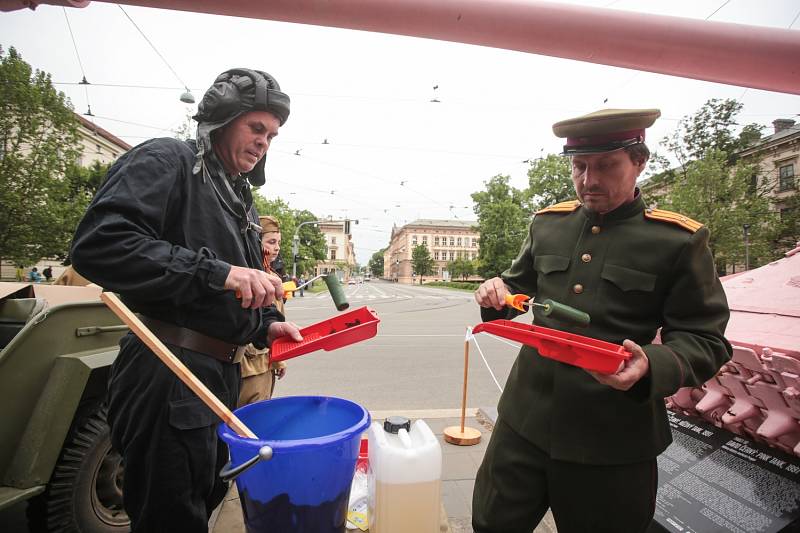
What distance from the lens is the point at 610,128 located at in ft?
4.80

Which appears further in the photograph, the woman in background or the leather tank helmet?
the woman in background

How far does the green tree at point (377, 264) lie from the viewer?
6885 inches

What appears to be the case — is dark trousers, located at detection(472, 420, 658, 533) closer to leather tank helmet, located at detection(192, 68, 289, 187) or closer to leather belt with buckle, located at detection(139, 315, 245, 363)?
leather belt with buckle, located at detection(139, 315, 245, 363)

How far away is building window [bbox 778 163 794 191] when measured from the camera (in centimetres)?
3137

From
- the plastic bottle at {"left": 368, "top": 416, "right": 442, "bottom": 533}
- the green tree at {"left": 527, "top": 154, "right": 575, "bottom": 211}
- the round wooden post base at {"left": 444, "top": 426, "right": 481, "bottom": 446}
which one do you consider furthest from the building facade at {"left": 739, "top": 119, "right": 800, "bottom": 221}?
the plastic bottle at {"left": 368, "top": 416, "right": 442, "bottom": 533}

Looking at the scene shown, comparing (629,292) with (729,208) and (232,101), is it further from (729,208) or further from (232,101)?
(729,208)

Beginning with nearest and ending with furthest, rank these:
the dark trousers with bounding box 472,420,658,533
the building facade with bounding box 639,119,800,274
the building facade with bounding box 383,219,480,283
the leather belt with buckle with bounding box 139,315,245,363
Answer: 1. the leather belt with buckle with bounding box 139,315,245,363
2. the dark trousers with bounding box 472,420,658,533
3. the building facade with bounding box 639,119,800,274
4. the building facade with bounding box 383,219,480,283

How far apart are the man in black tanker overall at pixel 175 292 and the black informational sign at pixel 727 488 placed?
221 centimetres

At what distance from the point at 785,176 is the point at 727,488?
42.4m

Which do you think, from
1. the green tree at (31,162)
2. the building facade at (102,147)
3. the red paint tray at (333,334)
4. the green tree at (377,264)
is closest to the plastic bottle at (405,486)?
the red paint tray at (333,334)

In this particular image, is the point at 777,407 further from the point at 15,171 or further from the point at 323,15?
the point at 15,171

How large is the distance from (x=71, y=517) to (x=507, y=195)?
145ft

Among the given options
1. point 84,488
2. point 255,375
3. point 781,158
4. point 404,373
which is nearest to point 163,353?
point 84,488

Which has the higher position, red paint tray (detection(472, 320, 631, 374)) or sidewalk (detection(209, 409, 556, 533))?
red paint tray (detection(472, 320, 631, 374))
